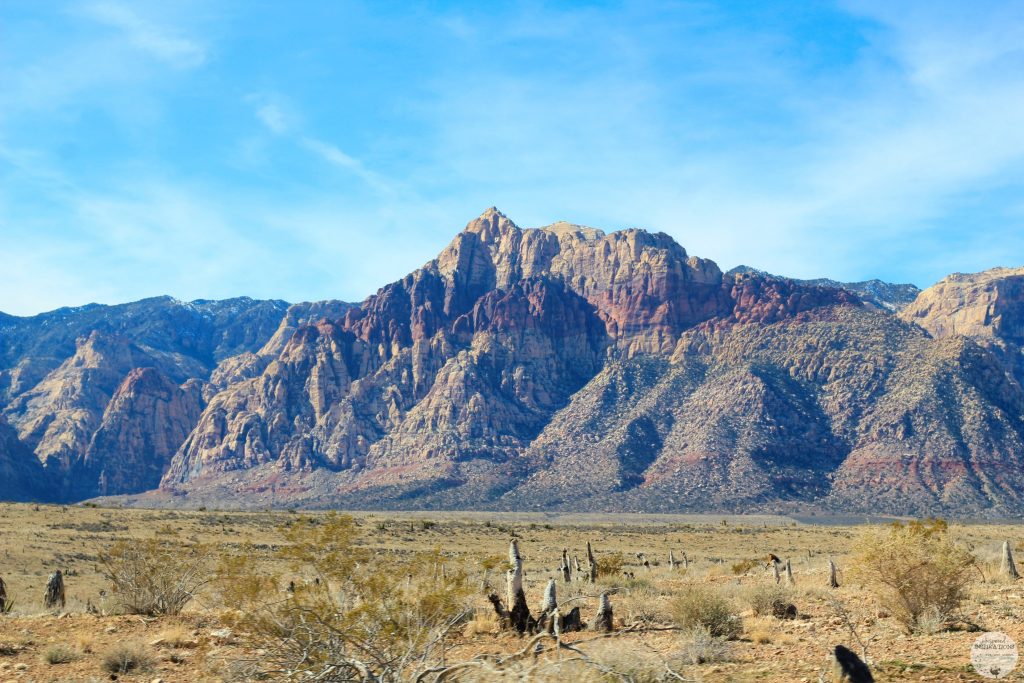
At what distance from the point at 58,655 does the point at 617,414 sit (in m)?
138

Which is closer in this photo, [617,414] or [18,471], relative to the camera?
[617,414]

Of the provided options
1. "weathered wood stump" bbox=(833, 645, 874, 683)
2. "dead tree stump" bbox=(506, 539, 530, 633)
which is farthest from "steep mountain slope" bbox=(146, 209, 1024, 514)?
"weathered wood stump" bbox=(833, 645, 874, 683)

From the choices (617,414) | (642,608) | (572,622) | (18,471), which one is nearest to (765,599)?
(642,608)

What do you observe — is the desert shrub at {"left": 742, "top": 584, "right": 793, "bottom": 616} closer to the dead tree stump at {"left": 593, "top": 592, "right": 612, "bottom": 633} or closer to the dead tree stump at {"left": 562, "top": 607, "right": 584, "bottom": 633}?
the dead tree stump at {"left": 593, "top": 592, "right": 612, "bottom": 633}

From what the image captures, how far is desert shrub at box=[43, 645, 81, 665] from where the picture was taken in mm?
12773

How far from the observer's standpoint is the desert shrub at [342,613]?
9.67 metres

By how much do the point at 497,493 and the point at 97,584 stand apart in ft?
331

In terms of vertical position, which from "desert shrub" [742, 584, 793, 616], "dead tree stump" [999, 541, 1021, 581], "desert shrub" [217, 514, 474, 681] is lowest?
"dead tree stump" [999, 541, 1021, 581]

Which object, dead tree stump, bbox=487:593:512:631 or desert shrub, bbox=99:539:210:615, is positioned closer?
dead tree stump, bbox=487:593:512:631

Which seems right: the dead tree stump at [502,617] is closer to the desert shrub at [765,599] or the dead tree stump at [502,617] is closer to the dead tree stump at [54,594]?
the desert shrub at [765,599]

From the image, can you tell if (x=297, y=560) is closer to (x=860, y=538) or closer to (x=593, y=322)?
(x=860, y=538)

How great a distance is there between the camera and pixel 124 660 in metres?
12.7

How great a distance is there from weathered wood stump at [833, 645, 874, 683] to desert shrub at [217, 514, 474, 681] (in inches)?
185

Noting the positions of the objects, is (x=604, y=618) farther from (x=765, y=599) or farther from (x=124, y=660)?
(x=124, y=660)
